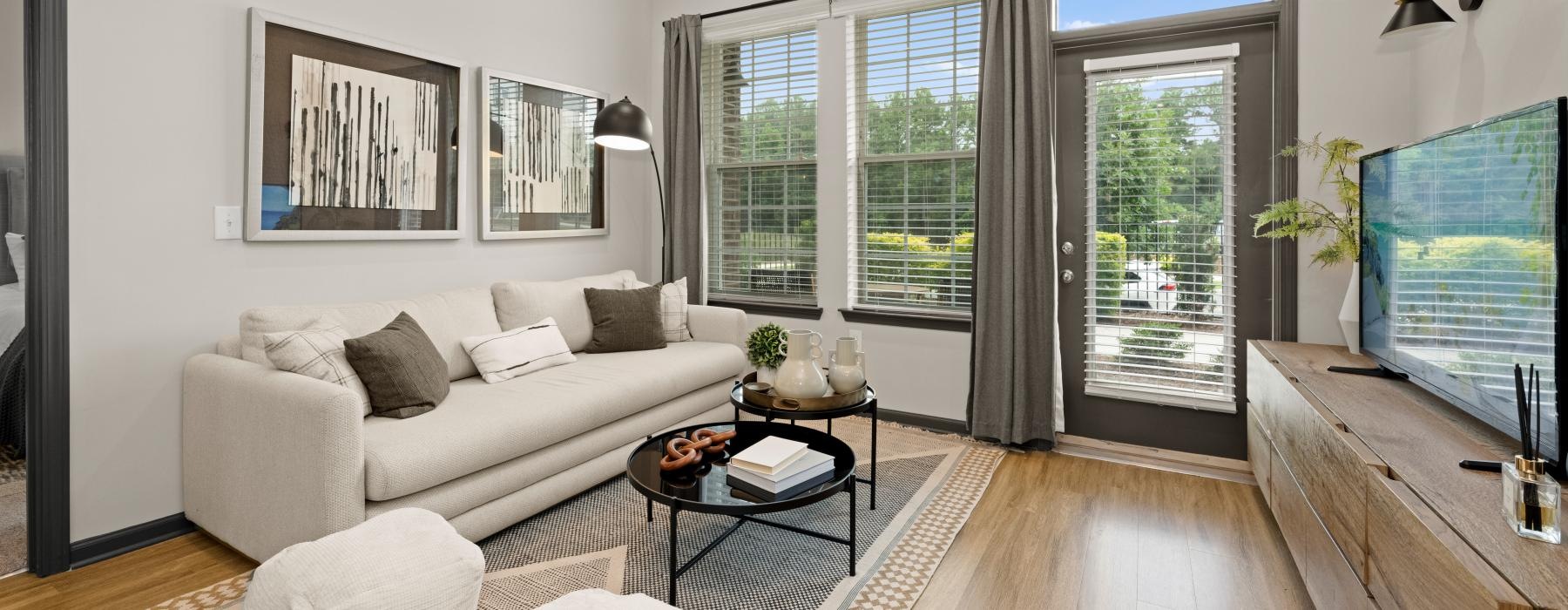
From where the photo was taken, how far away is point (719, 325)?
3947 mm

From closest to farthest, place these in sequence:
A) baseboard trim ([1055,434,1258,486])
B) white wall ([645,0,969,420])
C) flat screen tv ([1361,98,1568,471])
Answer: flat screen tv ([1361,98,1568,471]) → baseboard trim ([1055,434,1258,486]) → white wall ([645,0,969,420])

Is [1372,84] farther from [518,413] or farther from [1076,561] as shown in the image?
[518,413]

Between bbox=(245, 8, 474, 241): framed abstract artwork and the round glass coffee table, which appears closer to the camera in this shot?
the round glass coffee table

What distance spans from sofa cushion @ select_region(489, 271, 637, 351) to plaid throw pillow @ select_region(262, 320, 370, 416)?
3.07 feet

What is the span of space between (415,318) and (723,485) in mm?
1586

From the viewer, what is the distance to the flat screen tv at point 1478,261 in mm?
Answer: 1466

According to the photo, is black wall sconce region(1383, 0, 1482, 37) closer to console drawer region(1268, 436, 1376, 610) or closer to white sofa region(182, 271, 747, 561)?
console drawer region(1268, 436, 1376, 610)

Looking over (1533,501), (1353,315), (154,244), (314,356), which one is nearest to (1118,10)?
(1353,315)

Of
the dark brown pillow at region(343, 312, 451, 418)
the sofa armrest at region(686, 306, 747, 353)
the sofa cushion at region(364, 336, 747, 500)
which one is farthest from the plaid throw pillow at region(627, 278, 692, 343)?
the dark brown pillow at region(343, 312, 451, 418)

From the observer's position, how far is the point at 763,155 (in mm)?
4480

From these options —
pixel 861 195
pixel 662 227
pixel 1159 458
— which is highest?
pixel 861 195

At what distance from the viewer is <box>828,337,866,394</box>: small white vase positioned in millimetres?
2654

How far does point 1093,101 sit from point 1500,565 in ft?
9.04

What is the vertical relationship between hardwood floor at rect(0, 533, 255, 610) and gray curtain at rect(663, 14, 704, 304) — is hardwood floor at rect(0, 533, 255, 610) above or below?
below
